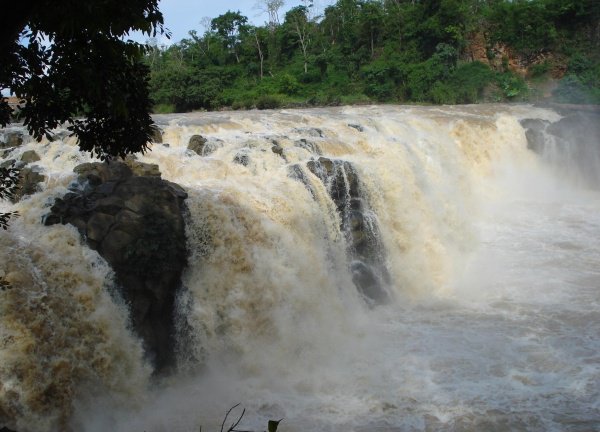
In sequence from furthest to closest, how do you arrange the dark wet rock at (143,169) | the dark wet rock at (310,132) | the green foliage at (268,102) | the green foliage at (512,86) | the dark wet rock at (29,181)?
1. the green foliage at (268,102)
2. the green foliage at (512,86)
3. the dark wet rock at (310,132)
4. the dark wet rock at (143,169)
5. the dark wet rock at (29,181)

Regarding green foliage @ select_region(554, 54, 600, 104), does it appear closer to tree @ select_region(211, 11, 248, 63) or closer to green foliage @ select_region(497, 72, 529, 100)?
green foliage @ select_region(497, 72, 529, 100)

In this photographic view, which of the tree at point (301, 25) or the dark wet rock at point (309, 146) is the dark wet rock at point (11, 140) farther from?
the tree at point (301, 25)

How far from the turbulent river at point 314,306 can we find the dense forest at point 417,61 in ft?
51.4

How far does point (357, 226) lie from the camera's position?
10.5 m

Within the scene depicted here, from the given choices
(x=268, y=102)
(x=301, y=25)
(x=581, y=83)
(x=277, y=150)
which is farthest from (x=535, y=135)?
(x=301, y=25)

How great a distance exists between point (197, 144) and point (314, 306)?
4223mm

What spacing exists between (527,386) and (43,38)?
6.61 m

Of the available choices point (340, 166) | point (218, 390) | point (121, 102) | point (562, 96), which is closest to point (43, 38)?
point (121, 102)

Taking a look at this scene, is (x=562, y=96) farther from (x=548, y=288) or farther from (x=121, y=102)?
(x=121, y=102)

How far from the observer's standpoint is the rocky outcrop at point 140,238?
7.28m

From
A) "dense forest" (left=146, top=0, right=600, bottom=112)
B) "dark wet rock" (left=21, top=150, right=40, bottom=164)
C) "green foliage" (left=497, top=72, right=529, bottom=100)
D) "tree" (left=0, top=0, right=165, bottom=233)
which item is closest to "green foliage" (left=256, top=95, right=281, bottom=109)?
"dense forest" (left=146, top=0, right=600, bottom=112)

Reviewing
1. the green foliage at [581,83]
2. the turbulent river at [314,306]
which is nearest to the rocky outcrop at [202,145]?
the turbulent river at [314,306]

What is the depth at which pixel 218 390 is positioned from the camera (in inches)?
286

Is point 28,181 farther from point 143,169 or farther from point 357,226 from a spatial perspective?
point 357,226
